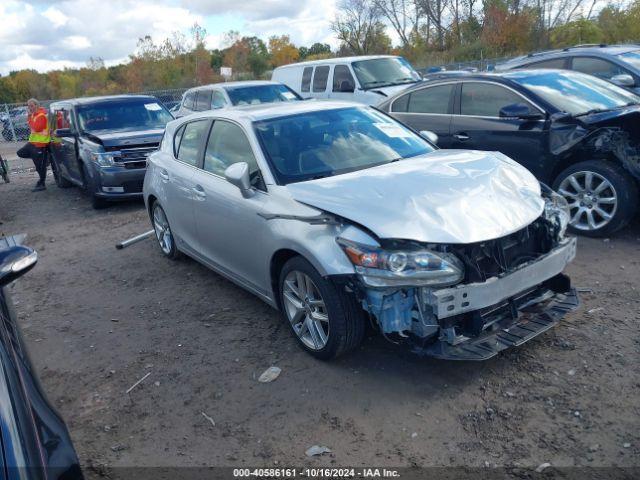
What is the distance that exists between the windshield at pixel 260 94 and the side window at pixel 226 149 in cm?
701

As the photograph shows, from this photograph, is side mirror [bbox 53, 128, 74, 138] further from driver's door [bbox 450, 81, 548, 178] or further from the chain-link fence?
the chain-link fence

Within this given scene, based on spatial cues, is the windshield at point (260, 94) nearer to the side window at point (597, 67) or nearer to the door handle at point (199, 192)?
the side window at point (597, 67)

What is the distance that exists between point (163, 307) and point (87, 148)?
5.58 metres

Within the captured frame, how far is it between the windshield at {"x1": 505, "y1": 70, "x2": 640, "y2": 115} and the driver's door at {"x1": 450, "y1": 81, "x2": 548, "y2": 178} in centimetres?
25

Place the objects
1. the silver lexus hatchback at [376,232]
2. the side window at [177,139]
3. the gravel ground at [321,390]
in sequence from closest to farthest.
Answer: the gravel ground at [321,390], the silver lexus hatchback at [376,232], the side window at [177,139]

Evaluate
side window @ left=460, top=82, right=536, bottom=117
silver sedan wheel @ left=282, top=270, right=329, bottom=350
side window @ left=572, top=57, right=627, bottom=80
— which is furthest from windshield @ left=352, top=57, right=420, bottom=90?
silver sedan wheel @ left=282, top=270, right=329, bottom=350

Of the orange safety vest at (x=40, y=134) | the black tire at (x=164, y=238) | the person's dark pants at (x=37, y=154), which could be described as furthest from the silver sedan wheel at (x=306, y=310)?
the person's dark pants at (x=37, y=154)

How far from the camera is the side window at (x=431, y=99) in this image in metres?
7.48

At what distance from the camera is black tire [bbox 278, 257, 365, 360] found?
3682mm

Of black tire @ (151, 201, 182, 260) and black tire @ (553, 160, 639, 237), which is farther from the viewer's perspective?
black tire @ (151, 201, 182, 260)

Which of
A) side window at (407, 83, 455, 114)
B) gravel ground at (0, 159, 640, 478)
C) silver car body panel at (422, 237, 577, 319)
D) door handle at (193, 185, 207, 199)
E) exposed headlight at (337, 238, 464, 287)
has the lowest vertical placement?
gravel ground at (0, 159, 640, 478)

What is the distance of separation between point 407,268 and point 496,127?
3992 mm

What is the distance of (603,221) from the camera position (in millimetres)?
5922

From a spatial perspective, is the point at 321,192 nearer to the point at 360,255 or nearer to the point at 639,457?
the point at 360,255
